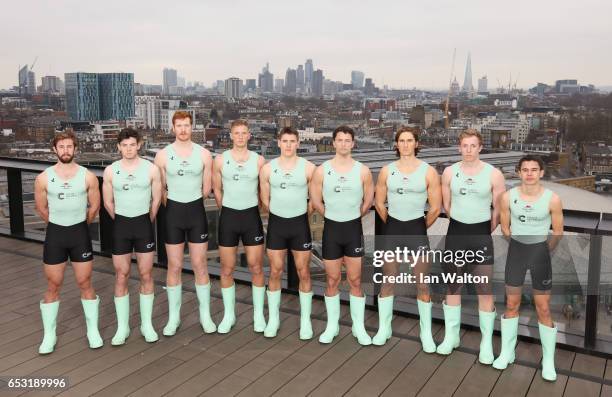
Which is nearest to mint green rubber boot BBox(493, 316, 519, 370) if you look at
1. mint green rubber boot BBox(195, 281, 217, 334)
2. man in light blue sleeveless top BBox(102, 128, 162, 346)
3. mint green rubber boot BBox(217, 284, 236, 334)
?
mint green rubber boot BBox(217, 284, 236, 334)

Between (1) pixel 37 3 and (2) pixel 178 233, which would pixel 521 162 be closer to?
(2) pixel 178 233

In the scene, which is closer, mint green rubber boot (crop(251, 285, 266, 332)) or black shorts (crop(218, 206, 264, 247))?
black shorts (crop(218, 206, 264, 247))

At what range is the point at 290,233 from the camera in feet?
12.0

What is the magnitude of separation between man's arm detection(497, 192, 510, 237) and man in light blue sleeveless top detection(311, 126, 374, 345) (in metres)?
0.82

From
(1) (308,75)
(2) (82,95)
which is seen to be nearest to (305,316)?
(2) (82,95)

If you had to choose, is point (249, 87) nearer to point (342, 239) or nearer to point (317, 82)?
point (317, 82)

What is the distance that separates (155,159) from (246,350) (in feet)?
4.77

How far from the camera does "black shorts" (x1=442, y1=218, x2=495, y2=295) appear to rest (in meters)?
3.27

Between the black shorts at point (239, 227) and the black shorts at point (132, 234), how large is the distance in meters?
0.49

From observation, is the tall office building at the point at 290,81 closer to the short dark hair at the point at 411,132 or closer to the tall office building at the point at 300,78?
the tall office building at the point at 300,78

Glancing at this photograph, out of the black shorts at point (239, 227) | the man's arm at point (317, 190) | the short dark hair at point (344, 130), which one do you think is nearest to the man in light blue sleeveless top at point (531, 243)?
the short dark hair at point (344, 130)

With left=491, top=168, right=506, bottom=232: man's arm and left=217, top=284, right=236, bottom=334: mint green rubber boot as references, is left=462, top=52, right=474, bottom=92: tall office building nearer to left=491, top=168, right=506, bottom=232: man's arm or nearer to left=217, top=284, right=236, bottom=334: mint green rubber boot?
left=491, top=168, right=506, bottom=232: man's arm

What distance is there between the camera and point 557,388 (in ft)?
9.93

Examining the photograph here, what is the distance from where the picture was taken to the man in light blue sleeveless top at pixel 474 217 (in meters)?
3.23
